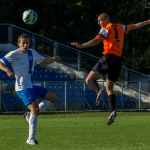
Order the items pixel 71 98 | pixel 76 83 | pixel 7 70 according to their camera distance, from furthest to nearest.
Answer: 1. pixel 76 83
2. pixel 71 98
3. pixel 7 70

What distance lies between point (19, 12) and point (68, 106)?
41.0ft

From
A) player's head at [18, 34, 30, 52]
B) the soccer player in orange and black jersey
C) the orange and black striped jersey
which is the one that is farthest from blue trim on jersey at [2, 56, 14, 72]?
the orange and black striped jersey

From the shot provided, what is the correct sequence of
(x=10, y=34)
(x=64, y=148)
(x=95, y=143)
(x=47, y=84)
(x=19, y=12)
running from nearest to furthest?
(x=64, y=148) → (x=95, y=143) → (x=47, y=84) → (x=10, y=34) → (x=19, y=12)

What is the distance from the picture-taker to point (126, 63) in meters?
50.3

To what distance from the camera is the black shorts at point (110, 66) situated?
688 inches

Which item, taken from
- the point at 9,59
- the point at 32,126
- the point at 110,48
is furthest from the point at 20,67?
the point at 110,48

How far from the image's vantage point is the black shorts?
17484 millimetres

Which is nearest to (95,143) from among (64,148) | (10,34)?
(64,148)

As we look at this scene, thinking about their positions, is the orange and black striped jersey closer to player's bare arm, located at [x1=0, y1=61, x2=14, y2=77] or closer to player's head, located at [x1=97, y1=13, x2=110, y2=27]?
player's head, located at [x1=97, y1=13, x2=110, y2=27]

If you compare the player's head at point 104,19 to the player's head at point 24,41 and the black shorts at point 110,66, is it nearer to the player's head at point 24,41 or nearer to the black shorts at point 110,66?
the black shorts at point 110,66

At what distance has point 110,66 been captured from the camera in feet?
57.5

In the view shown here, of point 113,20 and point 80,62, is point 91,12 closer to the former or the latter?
point 113,20

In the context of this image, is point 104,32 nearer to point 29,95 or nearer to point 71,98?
point 29,95

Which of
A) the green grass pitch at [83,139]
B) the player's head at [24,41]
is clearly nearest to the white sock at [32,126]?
the green grass pitch at [83,139]
